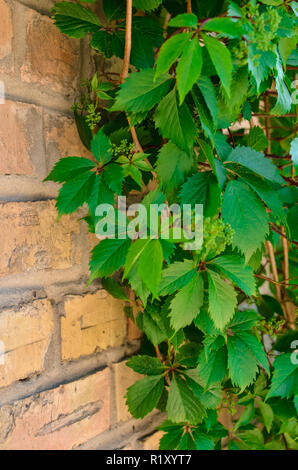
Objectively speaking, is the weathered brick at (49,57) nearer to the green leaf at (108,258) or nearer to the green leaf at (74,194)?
the green leaf at (74,194)

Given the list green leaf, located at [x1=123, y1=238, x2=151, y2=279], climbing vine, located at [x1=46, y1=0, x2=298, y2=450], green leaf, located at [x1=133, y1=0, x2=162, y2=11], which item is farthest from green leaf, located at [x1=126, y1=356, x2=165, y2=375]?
green leaf, located at [x1=133, y1=0, x2=162, y2=11]

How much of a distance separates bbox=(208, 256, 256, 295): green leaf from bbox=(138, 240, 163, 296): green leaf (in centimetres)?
15

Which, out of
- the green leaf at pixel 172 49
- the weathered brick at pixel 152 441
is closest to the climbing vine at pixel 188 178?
the green leaf at pixel 172 49

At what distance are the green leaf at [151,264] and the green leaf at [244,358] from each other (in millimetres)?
292

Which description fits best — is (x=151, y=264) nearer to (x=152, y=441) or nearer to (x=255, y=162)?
(x=255, y=162)

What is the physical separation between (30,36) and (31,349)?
0.54m

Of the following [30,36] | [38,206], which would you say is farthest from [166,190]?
[30,36]

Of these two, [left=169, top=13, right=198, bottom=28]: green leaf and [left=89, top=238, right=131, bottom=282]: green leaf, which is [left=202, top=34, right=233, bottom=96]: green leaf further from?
[left=89, top=238, right=131, bottom=282]: green leaf

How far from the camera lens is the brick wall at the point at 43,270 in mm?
709

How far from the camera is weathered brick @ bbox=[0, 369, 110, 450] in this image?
73 centimetres

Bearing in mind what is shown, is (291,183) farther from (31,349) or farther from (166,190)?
(31,349)

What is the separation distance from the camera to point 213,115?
62cm

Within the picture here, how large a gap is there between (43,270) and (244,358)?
40cm

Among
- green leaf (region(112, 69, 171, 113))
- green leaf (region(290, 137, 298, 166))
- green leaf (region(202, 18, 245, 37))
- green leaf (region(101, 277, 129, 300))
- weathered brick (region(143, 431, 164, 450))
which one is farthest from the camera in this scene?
weathered brick (region(143, 431, 164, 450))
